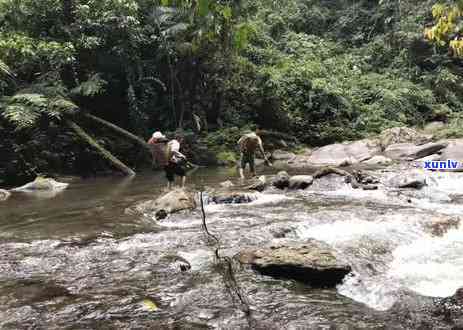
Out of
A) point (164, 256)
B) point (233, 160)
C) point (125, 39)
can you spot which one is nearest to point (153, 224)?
point (164, 256)

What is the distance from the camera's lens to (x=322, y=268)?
4.72m

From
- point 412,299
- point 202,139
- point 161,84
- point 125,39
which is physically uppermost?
point 125,39

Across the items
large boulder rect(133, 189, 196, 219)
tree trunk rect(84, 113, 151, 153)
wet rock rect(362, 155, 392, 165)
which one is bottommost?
wet rock rect(362, 155, 392, 165)

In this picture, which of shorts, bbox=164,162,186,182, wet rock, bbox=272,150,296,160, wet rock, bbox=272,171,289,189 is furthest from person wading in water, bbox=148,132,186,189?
wet rock, bbox=272,150,296,160

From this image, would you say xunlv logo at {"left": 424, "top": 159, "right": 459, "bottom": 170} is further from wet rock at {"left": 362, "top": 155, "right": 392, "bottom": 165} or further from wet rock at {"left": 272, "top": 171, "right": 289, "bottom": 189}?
wet rock at {"left": 272, "top": 171, "right": 289, "bottom": 189}

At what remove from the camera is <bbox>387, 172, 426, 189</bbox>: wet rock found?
34.7 ft

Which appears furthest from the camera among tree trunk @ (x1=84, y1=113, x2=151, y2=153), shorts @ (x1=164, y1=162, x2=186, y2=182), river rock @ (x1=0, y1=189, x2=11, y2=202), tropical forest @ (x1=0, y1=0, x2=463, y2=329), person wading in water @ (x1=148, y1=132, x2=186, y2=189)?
tree trunk @ (x1=84, y1=113, x2=151, y2=153)

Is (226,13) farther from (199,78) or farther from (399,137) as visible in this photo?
(399,137)

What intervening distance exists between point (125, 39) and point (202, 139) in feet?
16.8

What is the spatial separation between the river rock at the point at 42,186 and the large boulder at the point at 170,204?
6012 millimetres

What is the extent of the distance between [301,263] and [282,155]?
14.7 m

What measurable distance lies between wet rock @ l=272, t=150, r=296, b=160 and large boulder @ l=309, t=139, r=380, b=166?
96 cm

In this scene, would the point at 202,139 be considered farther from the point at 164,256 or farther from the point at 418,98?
the point at 164,256

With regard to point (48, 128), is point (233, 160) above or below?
below
